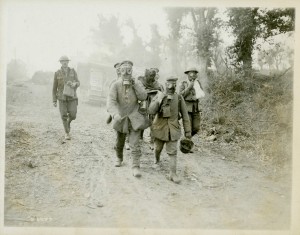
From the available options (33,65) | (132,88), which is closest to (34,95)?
(33,65)

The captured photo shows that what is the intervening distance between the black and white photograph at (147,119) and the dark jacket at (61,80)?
1 centimetres

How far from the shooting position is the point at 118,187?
515 centimetres

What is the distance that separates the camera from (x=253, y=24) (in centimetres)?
567

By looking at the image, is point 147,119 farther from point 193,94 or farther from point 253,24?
point 253,24

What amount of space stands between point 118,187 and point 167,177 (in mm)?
656

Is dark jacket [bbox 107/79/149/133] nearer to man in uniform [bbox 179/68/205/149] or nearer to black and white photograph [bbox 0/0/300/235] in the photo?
black and white photograph [bbox 0/0/300/235]

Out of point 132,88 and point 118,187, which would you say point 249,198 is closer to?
point 118,187

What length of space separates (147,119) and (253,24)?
197 cm

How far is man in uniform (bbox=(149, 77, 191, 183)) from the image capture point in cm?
526

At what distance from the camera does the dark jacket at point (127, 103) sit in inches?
208

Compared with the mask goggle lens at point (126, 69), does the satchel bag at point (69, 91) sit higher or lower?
lower

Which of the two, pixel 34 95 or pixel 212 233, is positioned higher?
pixel 34 95

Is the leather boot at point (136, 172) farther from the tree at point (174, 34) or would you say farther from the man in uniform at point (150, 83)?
the tree at point (174, 34)

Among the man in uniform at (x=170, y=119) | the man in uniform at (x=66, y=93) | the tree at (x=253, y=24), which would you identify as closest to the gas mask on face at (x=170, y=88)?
the man in uniform at (x=170, y=119)
